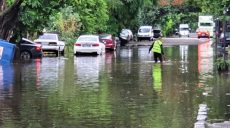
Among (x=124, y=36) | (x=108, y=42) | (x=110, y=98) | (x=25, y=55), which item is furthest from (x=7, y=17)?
(x=124, y=36)

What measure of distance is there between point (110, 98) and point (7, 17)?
19806 mm

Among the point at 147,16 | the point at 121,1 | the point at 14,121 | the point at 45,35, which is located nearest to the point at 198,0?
the point at 45,35

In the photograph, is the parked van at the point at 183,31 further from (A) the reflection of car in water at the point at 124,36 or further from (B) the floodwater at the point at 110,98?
(B) the floodwater at the point at 110,98

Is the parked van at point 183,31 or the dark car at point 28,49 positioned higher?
the parked van at point 183,31

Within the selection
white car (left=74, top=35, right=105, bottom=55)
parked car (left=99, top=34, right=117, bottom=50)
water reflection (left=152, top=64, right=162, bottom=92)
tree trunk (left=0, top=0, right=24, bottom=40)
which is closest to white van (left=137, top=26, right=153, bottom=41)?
parked car (left=99, top=34, right=117, bottom=50)

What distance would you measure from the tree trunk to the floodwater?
1034 centimetres

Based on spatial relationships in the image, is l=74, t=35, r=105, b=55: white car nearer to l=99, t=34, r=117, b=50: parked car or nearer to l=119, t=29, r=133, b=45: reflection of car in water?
l=99, t=34, r=117, b=50: parked car

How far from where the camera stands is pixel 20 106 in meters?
14.0

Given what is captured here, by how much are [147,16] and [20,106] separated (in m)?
84.2

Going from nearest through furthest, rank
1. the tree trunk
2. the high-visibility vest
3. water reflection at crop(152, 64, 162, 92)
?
water reflection at crop(152, 64, 162, 92), the high-visibility vest, the tree trunk

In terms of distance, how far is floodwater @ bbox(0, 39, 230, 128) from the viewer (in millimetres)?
11938

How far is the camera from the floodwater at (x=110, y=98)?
11938 millimetres

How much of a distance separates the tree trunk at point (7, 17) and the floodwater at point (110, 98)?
1034 cm

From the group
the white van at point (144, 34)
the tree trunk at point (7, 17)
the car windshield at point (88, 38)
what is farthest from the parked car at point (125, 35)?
the tree trunk at point (7, 17)
